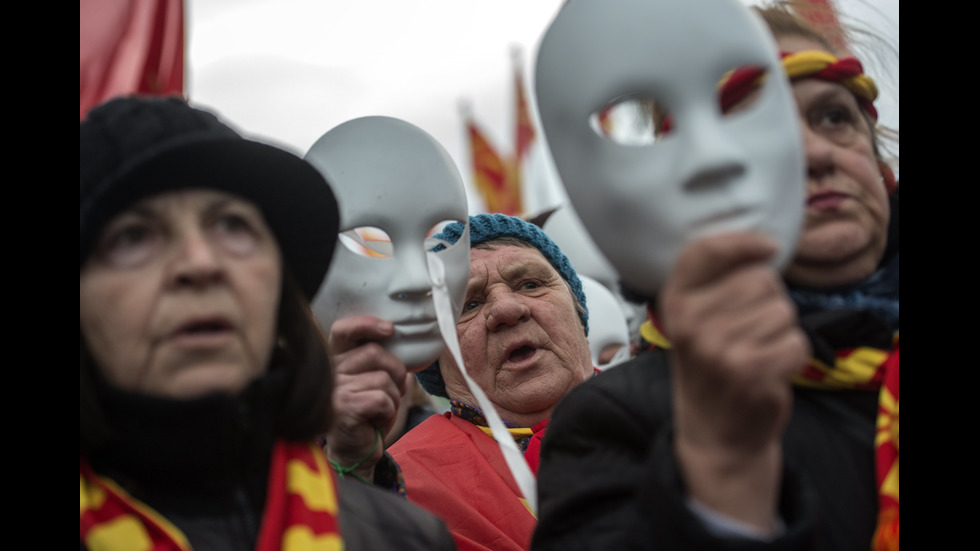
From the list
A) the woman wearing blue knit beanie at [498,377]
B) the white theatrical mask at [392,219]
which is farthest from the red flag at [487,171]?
the white theatrical mask at [392,219]

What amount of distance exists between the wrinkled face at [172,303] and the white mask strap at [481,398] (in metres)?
0.60

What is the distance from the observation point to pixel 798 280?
1.78m

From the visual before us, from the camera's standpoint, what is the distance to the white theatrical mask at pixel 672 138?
1.51 m

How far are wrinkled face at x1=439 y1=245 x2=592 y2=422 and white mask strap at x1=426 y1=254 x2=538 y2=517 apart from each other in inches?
25.4

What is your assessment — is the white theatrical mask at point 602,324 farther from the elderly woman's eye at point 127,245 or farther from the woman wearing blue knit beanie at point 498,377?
the elderly woman's eye at point 127,245

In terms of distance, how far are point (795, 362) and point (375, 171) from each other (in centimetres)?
143

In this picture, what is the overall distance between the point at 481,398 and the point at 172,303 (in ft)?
2.72

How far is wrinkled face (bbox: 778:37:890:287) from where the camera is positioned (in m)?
1.77

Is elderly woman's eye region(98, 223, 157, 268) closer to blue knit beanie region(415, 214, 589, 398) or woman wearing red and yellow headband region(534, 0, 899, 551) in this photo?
woman wearing red and yellow headband region(534, 0, 899, 551)


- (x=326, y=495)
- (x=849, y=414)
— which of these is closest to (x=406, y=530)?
(x=326, y=495)

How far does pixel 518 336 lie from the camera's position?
10.1 feet

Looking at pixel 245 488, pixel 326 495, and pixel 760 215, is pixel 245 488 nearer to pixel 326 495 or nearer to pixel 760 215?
pixel 326 495

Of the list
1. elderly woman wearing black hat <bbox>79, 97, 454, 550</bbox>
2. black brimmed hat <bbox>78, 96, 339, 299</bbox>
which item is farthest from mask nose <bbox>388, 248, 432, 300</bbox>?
elderly woman wearing black hat <bbox>79, 97, 454, 550</bbox>

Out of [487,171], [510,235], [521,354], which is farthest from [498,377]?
[487,171]
